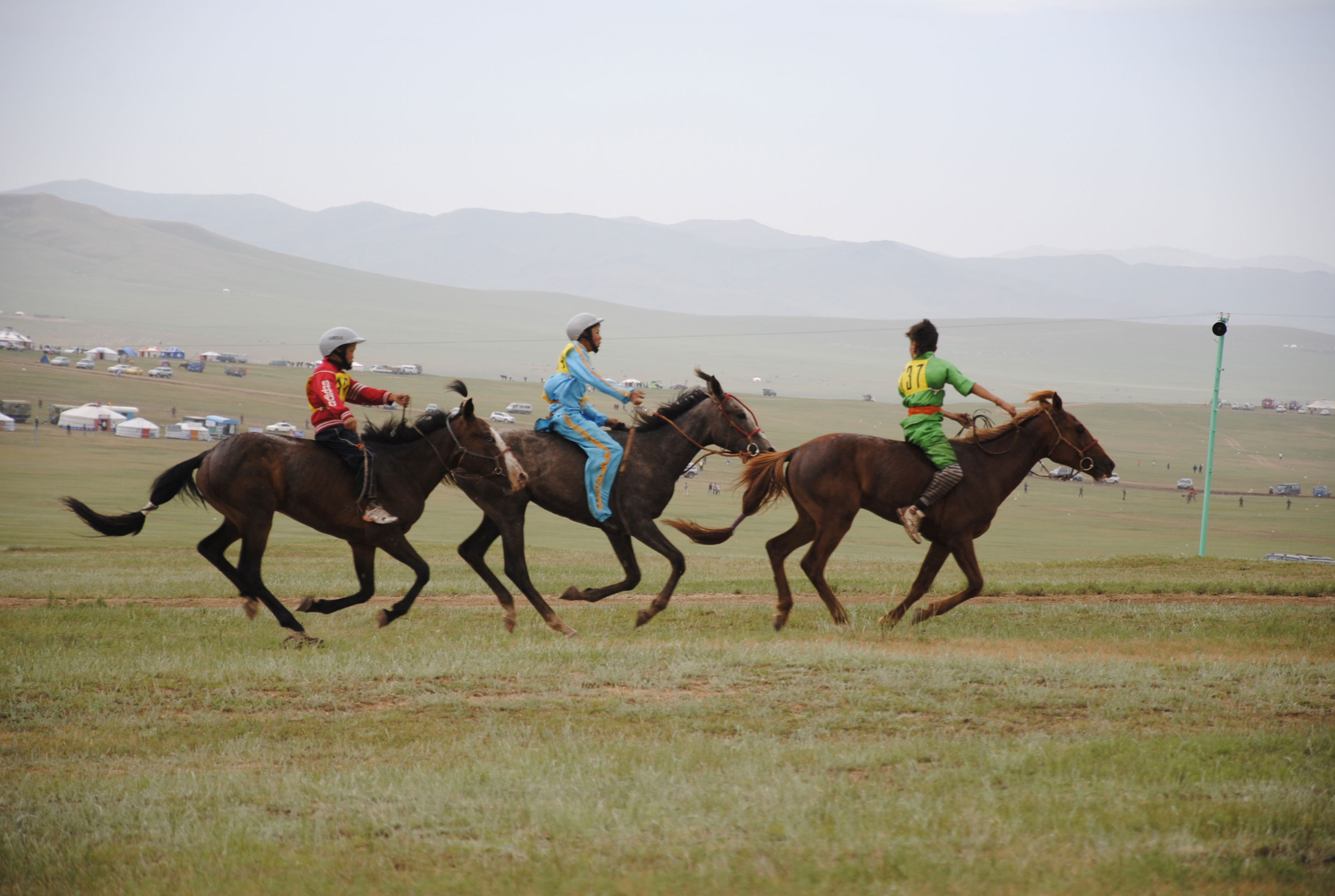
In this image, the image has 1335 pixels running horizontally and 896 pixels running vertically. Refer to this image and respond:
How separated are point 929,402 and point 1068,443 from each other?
1774 millimetres

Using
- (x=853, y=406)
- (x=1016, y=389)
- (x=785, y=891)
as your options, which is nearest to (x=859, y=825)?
(x=785, y=891)

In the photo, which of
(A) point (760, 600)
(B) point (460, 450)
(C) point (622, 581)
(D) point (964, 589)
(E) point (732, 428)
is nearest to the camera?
(B) point (460, 450)

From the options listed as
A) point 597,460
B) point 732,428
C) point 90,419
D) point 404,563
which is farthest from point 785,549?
point 90,419

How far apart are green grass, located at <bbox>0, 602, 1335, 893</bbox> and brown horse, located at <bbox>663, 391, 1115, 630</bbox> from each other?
3.21 feet

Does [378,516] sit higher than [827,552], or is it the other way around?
[378,516]

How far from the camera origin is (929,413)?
12227 millimetres

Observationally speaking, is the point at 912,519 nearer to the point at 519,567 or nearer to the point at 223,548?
the point at 519,567

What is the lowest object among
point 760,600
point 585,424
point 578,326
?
point 760,600

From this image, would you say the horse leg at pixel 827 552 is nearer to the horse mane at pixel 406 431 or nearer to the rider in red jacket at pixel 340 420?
the horse mane at pixel 406 431

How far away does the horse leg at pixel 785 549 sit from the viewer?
1214 cm

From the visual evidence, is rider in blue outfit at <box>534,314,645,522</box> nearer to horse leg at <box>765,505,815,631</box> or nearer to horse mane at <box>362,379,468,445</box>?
horse mane at <box>362,379,468,445</box>

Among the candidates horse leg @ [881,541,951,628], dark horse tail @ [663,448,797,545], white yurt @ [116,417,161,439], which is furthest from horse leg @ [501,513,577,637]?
white yurt @ [116,417,161,439]

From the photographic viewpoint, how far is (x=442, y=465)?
39.7 feet

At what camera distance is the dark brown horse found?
11.3 metres
